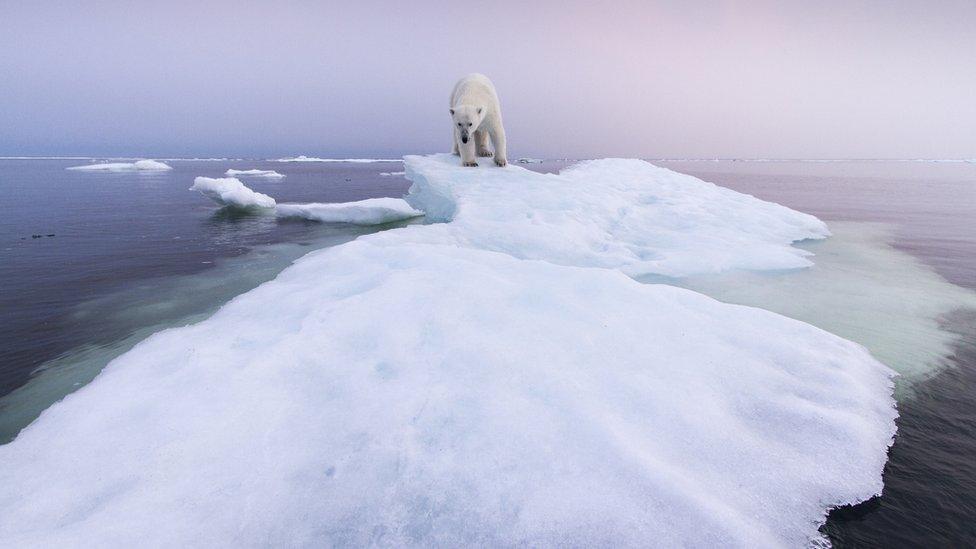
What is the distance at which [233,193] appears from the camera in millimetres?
13422

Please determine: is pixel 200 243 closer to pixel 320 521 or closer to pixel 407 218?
pixel 407 218

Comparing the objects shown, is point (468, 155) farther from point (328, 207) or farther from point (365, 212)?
point (328, 207)

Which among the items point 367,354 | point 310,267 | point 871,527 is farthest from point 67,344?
point 871,527

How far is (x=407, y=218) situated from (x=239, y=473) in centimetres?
1000

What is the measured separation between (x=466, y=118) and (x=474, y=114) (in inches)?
8.0

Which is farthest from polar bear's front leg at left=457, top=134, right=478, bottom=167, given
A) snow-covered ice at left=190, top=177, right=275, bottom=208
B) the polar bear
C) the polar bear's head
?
snow-covered ice at left=190, top=177, right=275, bottom=208

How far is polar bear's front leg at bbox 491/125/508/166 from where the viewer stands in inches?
402

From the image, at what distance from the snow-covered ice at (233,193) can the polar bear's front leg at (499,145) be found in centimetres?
809

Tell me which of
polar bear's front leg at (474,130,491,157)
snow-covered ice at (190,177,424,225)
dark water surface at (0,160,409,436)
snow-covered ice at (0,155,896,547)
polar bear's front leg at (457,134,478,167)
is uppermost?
polar bear's front leg at (474,130,491,157)

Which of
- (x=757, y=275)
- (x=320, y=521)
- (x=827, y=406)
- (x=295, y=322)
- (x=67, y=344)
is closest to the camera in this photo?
(x=320, y=521)

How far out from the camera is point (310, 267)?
4.09 meters

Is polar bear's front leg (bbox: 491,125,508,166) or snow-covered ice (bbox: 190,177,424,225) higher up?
polar bear's front leg (bbox: 491,125,508,166)

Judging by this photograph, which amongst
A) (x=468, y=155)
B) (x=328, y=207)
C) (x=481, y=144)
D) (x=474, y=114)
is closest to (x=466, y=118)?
(x=474, y=114)

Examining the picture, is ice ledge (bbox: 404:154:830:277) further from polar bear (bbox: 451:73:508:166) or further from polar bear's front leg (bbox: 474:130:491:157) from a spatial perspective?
polar bear's front leg (bbox: 474:130:491:157)
